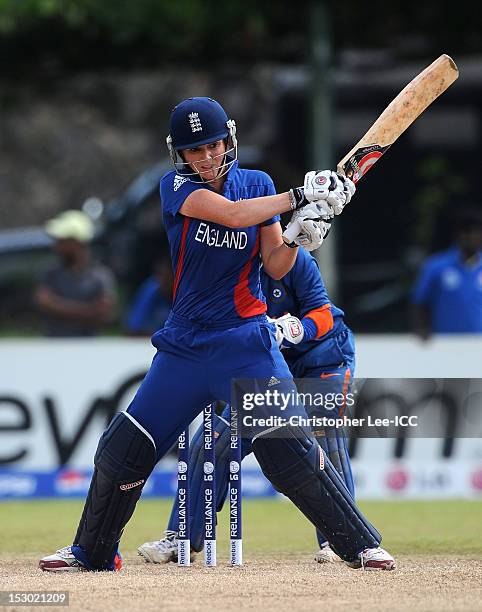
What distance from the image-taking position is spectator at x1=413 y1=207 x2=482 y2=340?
11625 mm

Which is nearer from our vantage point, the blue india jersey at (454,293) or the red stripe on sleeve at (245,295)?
the red stripe on sleeve at (245,295)

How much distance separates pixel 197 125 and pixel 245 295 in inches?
29.7

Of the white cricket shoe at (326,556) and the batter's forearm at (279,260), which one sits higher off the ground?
the batter's forearm at (279,260)

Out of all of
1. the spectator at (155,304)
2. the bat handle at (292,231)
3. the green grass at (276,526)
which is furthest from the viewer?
the spectator at (155,304)

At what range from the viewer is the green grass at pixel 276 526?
25.1 ft

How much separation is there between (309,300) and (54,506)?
3860 mm

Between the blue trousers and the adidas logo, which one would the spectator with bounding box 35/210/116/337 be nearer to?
the blue trousers

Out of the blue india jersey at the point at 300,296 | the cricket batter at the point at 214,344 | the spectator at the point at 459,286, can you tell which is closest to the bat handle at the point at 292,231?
the cricket batter at the point at 214,344

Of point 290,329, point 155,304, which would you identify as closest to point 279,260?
point 290,329

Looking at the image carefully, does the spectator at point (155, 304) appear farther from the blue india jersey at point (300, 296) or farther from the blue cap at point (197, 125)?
the blue cap at point (197, 125)

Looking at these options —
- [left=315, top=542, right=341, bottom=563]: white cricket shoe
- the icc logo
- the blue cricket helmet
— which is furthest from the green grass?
the blue cricket helmet

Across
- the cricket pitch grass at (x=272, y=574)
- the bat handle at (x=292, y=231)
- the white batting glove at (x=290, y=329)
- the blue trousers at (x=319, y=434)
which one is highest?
the bat handle at (x=292, y=231)

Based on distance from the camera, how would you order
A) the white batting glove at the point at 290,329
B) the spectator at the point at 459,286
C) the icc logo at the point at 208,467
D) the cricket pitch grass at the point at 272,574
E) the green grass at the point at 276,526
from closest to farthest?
the cricket pitch grass at the point at 272,574 < the icc logo at the point at 208,467 < the white batting glove at the point at 290,329 < the green grass at the point at 276,526 < the spectator at the point at 459,286

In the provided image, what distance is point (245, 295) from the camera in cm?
609
